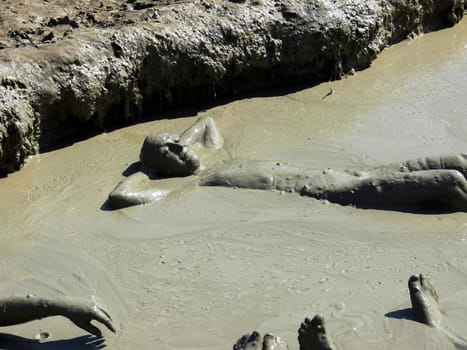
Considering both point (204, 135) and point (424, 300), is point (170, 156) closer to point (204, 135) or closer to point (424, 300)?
point (204, 135)

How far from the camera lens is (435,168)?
4.93 meters

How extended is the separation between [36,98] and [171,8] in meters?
1.53

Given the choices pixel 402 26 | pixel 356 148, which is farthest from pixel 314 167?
pixel 402 26

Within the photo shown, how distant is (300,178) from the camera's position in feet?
17.2

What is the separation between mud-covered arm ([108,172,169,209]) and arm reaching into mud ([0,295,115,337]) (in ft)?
4.70

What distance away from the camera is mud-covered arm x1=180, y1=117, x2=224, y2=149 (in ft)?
19.6

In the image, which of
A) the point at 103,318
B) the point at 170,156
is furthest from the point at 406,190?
the point at 103,318

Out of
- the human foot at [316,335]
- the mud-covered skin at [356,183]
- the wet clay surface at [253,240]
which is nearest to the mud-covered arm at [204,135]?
the wet clay surface at [253,240]

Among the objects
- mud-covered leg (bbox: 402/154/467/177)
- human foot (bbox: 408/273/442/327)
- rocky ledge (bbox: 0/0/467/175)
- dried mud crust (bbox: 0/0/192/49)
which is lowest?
human foot (bbox: 408/273/442/327)

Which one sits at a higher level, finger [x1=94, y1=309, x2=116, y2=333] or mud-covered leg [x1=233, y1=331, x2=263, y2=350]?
finger [x1=94, y1=309, x2=116, y2=333]

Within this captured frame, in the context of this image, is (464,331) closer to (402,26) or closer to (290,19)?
(290,19)

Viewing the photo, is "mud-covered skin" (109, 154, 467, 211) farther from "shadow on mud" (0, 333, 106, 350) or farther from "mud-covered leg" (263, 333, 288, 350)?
"mud-covered leg" (263, 333, 288, 350)

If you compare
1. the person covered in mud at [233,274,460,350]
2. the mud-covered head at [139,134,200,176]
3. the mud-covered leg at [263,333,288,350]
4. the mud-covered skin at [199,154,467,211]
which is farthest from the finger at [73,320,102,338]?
the mud-covered head at [139,134,200,176]

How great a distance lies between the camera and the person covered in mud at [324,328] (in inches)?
130
